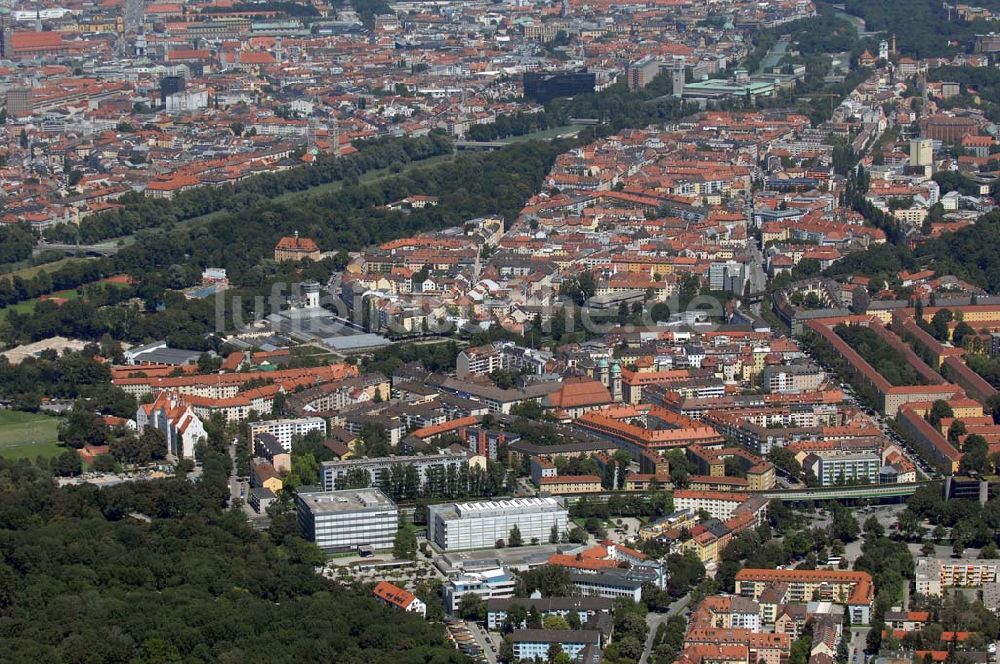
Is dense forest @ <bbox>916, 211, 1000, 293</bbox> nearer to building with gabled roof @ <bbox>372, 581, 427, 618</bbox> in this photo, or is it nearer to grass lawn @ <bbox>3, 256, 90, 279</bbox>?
grass lawn @ <bbox>3, 256, 90, 279</bbox>

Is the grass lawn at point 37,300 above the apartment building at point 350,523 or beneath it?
beneath

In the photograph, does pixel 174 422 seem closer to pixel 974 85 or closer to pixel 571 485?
pixel 571 485

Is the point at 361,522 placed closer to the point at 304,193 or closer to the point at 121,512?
the point at 121,512

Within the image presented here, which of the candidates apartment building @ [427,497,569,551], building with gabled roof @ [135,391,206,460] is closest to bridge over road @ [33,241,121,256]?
building with gabled roof @ [135,391,206,460]

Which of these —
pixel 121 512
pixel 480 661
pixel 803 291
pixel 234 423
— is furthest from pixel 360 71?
pixel 480 661

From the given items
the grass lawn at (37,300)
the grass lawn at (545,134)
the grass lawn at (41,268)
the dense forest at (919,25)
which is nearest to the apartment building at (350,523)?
the grass lawn at (37,300)

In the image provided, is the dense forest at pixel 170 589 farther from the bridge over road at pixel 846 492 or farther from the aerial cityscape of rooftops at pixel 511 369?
the bridge over road at pixel 846 492

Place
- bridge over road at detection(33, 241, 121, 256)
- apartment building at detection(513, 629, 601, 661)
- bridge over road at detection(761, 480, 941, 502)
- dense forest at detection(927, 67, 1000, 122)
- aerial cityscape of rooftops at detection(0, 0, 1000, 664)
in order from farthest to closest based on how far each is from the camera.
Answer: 1. dense forest at detection(927, 67, 1000, 122)
2. bridge over road at detection(33, 241, 121, 256)
3. bridge over road at detection(761, 480, 941, 502)
4. aerial cityscape of rooftops at detection(0, 0, 1000, 664)
5. apartment building at detection(513, 629, 601, 661)

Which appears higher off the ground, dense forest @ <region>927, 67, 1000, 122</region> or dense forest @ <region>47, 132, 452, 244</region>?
dense forest @ <region>927, 67, 1000, 122</region>
